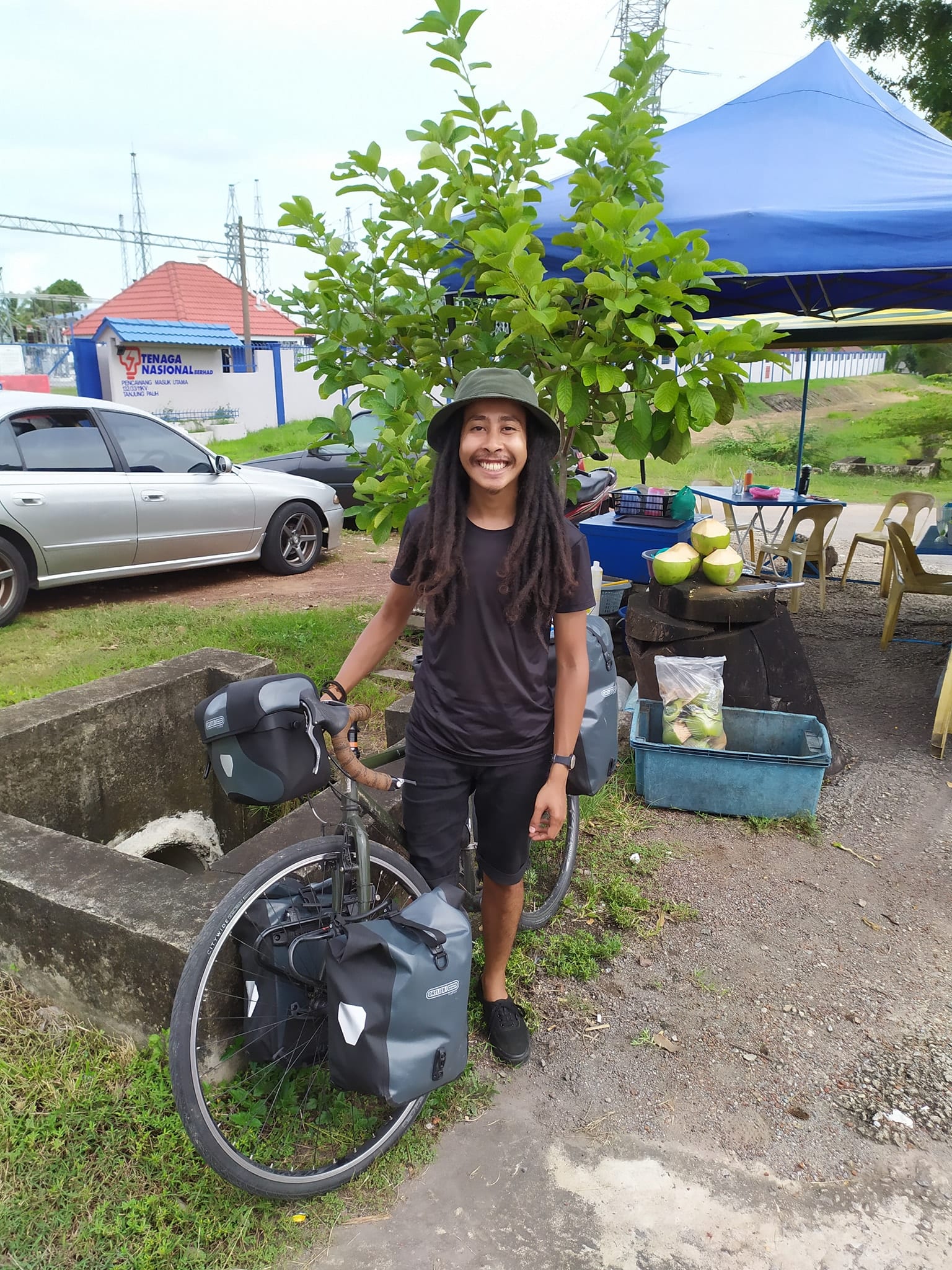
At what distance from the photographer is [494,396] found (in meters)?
2.00

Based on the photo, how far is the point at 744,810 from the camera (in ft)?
12.3

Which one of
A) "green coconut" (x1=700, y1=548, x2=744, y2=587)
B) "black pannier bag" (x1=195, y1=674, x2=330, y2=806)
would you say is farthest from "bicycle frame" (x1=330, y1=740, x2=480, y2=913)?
"green coconut" (x1=700, y1=548, x2=744, y2=587)

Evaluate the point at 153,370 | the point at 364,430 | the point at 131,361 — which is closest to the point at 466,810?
the point at 364,430

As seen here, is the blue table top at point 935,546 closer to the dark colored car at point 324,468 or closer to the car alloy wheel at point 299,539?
the car alloy wheel at point 299,539

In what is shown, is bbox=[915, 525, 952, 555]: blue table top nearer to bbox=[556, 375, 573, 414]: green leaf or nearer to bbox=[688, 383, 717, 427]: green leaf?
bbox=[688, 383, 717, 427]: green leaf

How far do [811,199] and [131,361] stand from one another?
731 inches

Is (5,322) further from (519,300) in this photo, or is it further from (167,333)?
(519,300)

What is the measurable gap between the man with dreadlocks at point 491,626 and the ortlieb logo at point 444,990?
490 millimetres

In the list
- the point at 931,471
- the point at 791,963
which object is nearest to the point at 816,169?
the point at 791,963

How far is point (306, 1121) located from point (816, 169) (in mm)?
4853

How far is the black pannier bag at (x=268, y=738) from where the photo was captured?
6.03 ft

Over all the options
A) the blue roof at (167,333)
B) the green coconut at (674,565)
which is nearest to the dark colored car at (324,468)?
the green coconut at (674,565)

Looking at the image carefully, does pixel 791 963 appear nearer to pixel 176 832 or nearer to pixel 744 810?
pixel 744 810

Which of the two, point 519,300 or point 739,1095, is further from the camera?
point 519,300
